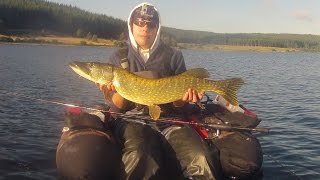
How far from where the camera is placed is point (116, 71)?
661cm

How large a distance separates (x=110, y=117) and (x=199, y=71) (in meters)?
1.69

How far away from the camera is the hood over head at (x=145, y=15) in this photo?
7.19 meters

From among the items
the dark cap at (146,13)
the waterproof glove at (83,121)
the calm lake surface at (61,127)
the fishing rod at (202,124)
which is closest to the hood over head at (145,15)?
the dark cap at (146,13)

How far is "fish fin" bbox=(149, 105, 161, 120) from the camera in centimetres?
656

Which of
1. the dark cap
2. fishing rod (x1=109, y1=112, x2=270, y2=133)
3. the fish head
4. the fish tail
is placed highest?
the dark cap

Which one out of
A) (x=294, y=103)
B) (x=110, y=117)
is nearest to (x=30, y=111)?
(x=110, y=117)

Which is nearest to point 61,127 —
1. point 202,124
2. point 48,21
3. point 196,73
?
point 202,124

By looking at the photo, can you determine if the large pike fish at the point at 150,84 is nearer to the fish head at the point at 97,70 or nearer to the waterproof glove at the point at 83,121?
the fish head at the point at 97,70

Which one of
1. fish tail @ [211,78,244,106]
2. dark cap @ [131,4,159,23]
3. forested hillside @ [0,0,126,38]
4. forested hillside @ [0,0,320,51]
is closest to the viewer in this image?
fish tail @ [211,78,244,106]

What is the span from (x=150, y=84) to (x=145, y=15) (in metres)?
1.27

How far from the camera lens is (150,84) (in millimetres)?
6594

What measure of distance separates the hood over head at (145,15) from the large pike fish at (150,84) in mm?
1017

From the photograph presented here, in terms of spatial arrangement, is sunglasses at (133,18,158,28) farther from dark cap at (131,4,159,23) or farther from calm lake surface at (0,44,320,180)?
calm lake surface at (0,44,320,180)

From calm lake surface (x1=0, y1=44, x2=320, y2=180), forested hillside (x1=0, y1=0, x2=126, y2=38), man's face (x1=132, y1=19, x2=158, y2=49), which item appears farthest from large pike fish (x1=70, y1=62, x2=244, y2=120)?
forested hillside (x1=0, y1=0, x2=126, y2=38)
